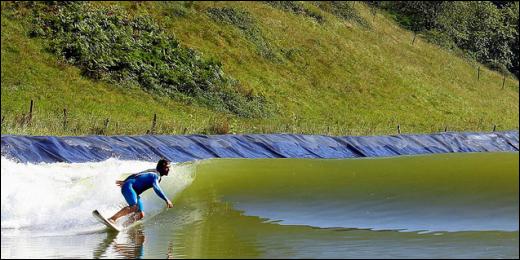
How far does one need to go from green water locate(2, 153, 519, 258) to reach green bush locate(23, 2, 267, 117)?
26.4 metres

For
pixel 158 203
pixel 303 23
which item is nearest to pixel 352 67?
pixel 303 23

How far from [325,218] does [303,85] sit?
4575 cm

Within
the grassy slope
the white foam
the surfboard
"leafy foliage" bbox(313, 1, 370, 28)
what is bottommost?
the surfboard

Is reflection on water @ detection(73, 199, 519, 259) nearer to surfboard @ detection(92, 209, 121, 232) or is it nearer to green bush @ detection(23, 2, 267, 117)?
surfboard @ detection(92, 209, 121, 232)

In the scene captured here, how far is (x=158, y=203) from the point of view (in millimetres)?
20281

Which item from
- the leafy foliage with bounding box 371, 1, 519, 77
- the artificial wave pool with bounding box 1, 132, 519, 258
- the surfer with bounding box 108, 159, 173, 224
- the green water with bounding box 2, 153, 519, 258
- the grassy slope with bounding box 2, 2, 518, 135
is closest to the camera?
the green water with bounding box 2, 153, 519, 258

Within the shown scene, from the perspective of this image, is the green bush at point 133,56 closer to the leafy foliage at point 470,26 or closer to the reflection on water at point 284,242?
the reflection on water at point 284,242

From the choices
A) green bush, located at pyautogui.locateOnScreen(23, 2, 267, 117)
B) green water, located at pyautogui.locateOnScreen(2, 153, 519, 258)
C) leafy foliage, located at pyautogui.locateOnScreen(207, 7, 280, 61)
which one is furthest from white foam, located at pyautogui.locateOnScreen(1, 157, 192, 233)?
leafy foliage, located at pyautogui.locateOnScreen(207, 7, 280, 61)

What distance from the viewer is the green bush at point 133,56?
5288 centimetres

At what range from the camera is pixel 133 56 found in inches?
2165

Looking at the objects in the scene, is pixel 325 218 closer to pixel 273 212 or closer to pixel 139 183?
pixel 273 212

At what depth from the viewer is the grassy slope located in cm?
4584

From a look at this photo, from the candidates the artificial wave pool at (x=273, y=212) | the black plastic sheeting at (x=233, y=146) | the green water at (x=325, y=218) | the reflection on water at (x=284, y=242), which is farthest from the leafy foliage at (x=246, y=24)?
the reflection on water at (x=284, y=242)

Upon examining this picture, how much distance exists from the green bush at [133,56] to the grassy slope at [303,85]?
1.60m
